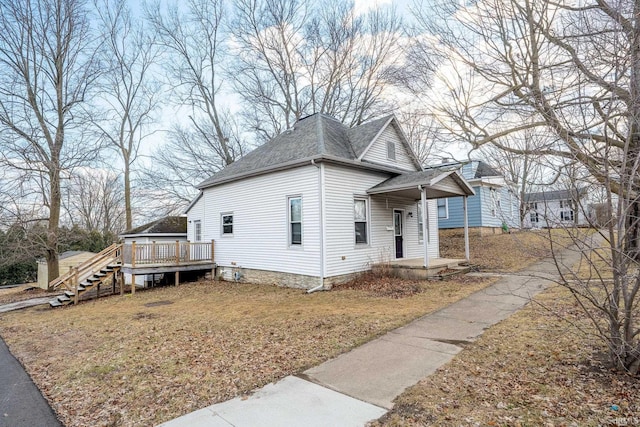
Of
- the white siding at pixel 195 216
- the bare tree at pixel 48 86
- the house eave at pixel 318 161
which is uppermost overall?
the bare tree at pixel 48 86

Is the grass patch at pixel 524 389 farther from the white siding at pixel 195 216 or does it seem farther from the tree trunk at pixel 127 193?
the tree trunk at pixel 127 193

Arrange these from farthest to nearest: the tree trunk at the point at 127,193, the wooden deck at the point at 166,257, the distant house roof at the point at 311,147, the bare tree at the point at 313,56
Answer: the tree trunk at the point at 127,193 → the bare tree at the point at 313,56 → the wooden deck at the point at 166,257 → the distant house roof at the point at 311,147

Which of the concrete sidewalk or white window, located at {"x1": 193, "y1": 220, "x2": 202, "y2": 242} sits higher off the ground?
white window, located at {"x1": 193, "y1": 220, "x2": 202, "y2": 242}

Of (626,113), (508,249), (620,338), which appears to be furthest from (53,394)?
(508,249)

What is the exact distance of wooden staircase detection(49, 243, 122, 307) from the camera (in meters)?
11.7

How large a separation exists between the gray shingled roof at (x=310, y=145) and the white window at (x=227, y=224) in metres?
1.47

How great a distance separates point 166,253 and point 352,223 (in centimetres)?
765

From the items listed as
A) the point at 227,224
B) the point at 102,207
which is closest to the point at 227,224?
the point at 227,224

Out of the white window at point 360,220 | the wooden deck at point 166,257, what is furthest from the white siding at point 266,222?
the white window at point 360,220

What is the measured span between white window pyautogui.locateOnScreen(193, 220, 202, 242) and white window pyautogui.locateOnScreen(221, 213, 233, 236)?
2626 millimetres

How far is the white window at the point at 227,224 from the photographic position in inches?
554

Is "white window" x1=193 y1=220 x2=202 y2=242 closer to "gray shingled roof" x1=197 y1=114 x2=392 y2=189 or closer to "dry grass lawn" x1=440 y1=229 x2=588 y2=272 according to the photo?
"gray shingled roof" x1=197 y1=114 x2=392 y2=189

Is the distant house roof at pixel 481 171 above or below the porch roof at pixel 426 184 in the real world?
above

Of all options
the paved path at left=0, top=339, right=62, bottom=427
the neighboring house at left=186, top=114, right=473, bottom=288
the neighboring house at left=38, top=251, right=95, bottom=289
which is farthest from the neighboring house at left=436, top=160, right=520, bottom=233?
the neighboring house at left=38, top=251, right=95, bottom=289
